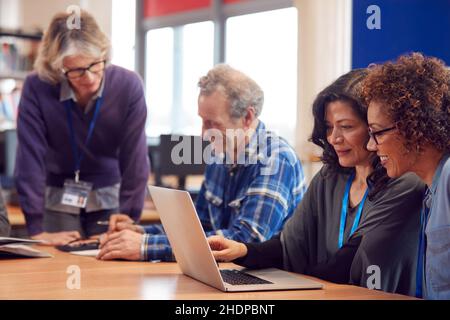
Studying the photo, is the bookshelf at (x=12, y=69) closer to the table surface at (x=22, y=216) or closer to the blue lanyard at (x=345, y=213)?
the table surface at (x=22, y=216)

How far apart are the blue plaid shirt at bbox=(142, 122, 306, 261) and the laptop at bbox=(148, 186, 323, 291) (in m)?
Result: 0.27

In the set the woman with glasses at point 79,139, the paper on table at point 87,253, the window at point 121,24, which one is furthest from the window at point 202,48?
the paper on table at point 87,253

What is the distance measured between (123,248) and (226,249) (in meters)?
0.39

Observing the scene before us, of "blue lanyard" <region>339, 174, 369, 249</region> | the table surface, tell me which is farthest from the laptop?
the table surface

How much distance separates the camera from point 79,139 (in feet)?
9.59

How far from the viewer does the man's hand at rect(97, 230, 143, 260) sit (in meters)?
2.14

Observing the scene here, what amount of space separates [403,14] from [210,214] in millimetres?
955

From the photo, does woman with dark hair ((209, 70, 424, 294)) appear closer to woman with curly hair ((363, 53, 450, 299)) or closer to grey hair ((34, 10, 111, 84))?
woman with curly hair ((363, 53, 450, 299))

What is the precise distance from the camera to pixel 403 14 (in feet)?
7.64

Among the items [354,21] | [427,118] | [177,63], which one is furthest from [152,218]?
[177,63]

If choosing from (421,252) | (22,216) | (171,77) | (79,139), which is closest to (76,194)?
(79,139)

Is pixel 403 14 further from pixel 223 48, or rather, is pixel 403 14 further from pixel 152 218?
pixel 223 48

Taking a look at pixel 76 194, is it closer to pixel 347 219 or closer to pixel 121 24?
pixel 347 219

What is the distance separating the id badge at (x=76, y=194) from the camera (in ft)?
9.52
